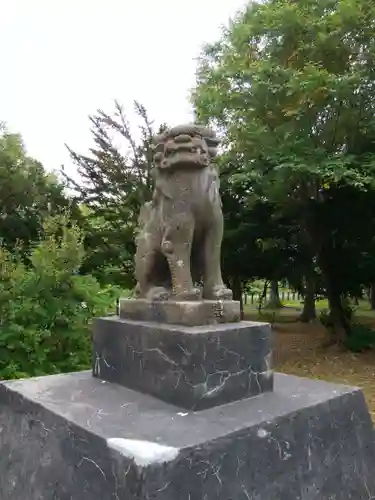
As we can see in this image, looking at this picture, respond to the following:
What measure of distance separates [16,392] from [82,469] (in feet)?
3.15

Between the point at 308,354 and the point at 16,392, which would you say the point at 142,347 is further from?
the point at 308,354

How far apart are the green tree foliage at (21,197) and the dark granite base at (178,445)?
19.8 ft

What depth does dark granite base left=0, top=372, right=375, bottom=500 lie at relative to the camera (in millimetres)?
1899

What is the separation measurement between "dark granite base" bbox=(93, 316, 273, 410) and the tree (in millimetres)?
4360

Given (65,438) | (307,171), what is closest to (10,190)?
(307,171)

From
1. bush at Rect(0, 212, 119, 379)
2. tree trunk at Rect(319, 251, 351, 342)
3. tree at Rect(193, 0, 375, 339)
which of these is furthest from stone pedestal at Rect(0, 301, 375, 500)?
tree trunk at Rect(319, 251, 351, 342)

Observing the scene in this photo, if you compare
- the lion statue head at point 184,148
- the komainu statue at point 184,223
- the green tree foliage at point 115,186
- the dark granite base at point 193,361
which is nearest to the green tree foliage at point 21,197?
the green tree foliage at point 115,186

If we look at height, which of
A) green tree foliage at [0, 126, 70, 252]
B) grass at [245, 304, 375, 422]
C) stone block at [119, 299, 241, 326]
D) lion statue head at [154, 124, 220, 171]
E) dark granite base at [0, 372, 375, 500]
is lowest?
grass at [245, 304, 375, 422]

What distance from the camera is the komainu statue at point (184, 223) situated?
2.88 metres

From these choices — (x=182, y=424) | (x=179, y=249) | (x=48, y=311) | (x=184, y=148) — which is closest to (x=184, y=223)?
(x=179, y=249)

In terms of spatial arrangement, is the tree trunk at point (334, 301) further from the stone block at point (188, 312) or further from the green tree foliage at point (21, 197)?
the stone block at point (188, 312)

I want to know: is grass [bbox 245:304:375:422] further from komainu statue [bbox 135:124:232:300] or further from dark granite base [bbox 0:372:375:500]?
komainu statue [bbox 135:124:232:300]

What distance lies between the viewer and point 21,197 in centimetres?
907

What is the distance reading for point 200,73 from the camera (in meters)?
9.44
